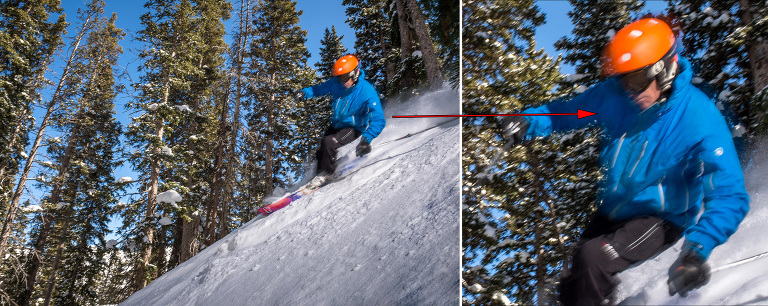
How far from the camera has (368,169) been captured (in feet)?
9.02

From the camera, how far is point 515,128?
0.83 meters

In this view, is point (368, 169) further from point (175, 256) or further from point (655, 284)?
point (175, 256)

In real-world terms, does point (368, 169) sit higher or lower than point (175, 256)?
higher

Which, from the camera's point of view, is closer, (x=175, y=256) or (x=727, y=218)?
(x=727, y=218)

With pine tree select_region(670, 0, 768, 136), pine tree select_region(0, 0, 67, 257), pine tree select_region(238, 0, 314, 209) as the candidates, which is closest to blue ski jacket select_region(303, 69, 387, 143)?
pine tree select_region(238, 0, 314, 209)

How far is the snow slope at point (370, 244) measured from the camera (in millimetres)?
1097

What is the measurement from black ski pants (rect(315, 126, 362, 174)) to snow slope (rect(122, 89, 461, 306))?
0.93 feet

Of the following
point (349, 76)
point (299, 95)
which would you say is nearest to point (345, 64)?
point (349, 76)

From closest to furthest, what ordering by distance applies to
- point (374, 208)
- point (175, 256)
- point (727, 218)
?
1. point (727, 218)
2. point (374, 208)
3. point (175, 256)

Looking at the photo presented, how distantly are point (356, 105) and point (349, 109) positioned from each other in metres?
0.10

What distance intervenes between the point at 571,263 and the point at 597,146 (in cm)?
24

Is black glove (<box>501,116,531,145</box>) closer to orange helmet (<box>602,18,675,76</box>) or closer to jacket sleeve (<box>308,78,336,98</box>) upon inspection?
orange helmet (<box>602,18,675,76</box>)

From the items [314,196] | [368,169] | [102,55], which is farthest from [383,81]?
[102,55]

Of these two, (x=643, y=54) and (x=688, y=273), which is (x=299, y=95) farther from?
(x=688, y=273)
